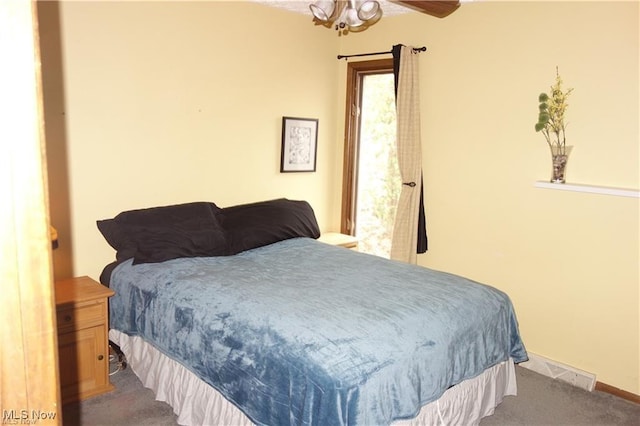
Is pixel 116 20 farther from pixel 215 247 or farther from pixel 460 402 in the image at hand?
pixel 460 402

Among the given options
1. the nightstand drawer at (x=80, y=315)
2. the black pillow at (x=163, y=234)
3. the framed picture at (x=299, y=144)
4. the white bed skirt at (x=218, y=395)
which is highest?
the framed picture at (x=299, y=144)

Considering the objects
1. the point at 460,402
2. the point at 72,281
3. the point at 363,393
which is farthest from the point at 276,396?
the point at 72,281

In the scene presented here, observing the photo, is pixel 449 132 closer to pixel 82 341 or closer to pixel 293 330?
pixel 293 330

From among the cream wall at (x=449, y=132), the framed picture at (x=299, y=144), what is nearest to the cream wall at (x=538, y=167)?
the cream wall at (x=449, y=132)

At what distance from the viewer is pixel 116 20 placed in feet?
10.2

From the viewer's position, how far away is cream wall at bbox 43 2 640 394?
2.98m

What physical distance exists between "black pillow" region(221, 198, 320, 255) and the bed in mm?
22

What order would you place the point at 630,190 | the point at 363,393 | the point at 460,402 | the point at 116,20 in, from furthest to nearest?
the point at 116,20 → the point at 630,190 → the point at 460,402 → the point at 363,393

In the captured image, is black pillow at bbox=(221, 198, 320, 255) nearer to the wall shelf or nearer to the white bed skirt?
the white bed skirt

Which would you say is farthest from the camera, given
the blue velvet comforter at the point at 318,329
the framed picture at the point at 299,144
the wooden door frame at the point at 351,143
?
the wooden door frame at the point at 351,143

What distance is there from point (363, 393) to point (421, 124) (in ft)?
8.51

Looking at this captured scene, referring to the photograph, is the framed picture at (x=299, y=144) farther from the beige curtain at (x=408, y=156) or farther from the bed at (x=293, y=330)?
the bed at (x=293, y=330)

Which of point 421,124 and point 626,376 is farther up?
point 421,124

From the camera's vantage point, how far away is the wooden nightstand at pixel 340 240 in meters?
4.20
